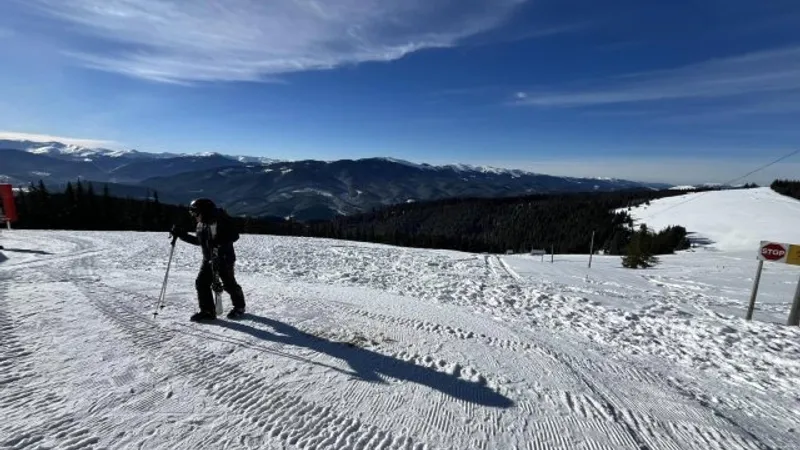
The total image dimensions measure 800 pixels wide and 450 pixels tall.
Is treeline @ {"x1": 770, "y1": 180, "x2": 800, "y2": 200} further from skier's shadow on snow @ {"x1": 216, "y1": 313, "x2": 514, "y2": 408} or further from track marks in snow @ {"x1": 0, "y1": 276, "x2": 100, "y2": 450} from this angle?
track marks in snow @ {"x1": 0, "y1": 276, "x2": 100, "y2": 450}

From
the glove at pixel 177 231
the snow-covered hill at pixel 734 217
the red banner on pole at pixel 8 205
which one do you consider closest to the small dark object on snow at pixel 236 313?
the glove at pixel 177 231

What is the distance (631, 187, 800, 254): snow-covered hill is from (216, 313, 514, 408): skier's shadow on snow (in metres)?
79.0

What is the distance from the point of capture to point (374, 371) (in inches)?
235

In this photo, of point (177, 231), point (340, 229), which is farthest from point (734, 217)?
point (177, 231)

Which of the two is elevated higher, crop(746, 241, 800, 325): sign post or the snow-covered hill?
the snow-covered hill

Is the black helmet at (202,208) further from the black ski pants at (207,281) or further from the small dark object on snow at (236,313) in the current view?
the small dark object on snow at (236,313)

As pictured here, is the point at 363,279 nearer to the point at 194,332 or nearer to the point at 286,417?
the point at 194,332

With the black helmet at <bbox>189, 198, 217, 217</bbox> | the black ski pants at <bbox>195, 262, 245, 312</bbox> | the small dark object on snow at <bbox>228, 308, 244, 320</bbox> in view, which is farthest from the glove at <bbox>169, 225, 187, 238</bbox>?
the small dark object on snow at <bbox>228, 308, 244, 320</bbox>

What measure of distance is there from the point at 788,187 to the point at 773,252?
585 ft

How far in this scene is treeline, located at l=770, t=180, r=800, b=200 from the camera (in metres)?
129

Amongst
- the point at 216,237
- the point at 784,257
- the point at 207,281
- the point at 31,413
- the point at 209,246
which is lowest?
the point at 31,413

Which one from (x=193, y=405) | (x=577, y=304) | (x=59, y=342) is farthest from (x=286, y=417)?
(x=577, y=304)

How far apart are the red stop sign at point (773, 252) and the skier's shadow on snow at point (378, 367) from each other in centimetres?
1132

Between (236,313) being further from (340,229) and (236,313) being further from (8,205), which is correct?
(340,229)
